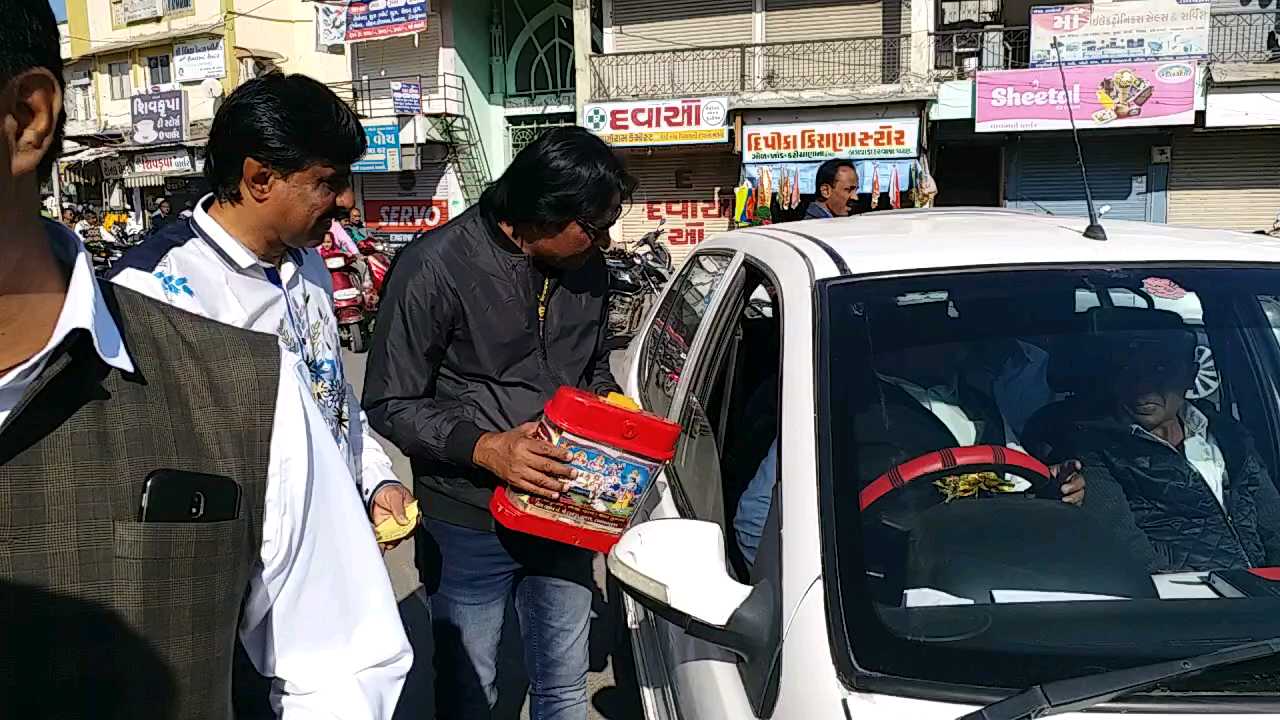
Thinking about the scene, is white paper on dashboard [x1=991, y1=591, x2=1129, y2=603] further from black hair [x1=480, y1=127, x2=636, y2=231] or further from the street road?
the street road

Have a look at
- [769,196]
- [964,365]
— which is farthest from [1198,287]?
[769,196]

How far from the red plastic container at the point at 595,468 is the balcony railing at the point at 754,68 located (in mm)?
16575

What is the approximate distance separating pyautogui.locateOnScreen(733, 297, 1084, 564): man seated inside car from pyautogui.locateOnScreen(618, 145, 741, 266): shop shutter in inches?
675

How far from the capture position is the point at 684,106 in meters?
17.9

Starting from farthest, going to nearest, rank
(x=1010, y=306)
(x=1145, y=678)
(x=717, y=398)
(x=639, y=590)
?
(x=717, y=398)
(x=1010, y=306)
(x=639, y=590)
(x=1145, y=678)

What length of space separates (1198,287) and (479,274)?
157cm

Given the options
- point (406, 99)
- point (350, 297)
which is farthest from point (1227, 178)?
point (406, 99)

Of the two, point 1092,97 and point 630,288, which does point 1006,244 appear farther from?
point 1092,97

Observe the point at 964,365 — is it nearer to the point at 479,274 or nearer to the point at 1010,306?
the point at 1010,306

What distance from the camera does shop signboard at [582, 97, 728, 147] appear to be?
1781 cm

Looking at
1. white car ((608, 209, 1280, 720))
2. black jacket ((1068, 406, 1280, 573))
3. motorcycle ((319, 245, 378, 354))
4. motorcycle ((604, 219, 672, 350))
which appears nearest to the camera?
white car ((608, 209, 1280, 720))

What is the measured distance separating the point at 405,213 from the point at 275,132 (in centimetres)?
2077

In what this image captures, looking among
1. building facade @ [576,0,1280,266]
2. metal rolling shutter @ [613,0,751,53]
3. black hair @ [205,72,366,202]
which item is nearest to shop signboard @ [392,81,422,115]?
building facade @ [576,0,1280,266]

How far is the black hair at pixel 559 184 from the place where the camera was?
223 cm
